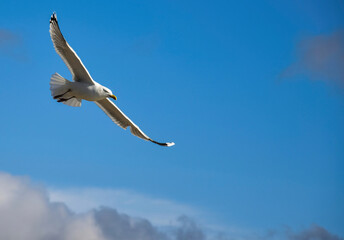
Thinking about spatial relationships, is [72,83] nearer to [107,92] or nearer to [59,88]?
[59,88]

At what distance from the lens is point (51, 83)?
15.4 metres

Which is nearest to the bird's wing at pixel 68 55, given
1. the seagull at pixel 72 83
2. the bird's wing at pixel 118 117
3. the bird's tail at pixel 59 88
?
the seagull at pixel 72 83

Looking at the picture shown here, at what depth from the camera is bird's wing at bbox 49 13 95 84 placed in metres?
14.9

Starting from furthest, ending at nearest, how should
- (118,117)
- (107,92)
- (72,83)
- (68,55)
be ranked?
(118,117)
(107,92)
(72,83)
(68,55)

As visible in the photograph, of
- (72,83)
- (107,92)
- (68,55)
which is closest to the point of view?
(68,55)

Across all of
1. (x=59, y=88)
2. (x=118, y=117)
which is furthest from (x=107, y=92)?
(x=118, y=117)

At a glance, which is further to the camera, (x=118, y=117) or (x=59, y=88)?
(x=118, y=117)

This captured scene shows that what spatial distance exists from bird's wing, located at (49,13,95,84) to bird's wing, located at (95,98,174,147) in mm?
2087

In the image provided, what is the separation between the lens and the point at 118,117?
1816cm

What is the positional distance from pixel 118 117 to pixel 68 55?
12.0 feet

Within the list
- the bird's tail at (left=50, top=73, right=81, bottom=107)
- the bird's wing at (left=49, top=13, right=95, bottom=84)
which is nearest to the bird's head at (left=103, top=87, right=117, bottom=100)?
the bird's wing at (left=49, top=13, right=95, bottom=84)

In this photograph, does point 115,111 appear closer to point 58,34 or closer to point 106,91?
point 106,91

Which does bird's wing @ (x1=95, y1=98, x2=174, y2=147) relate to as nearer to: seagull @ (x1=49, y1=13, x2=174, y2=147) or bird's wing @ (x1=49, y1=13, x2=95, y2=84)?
seagull @ (x1=49, y1=13, x2=174, y2=147)

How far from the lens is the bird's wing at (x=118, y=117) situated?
17.8 m
